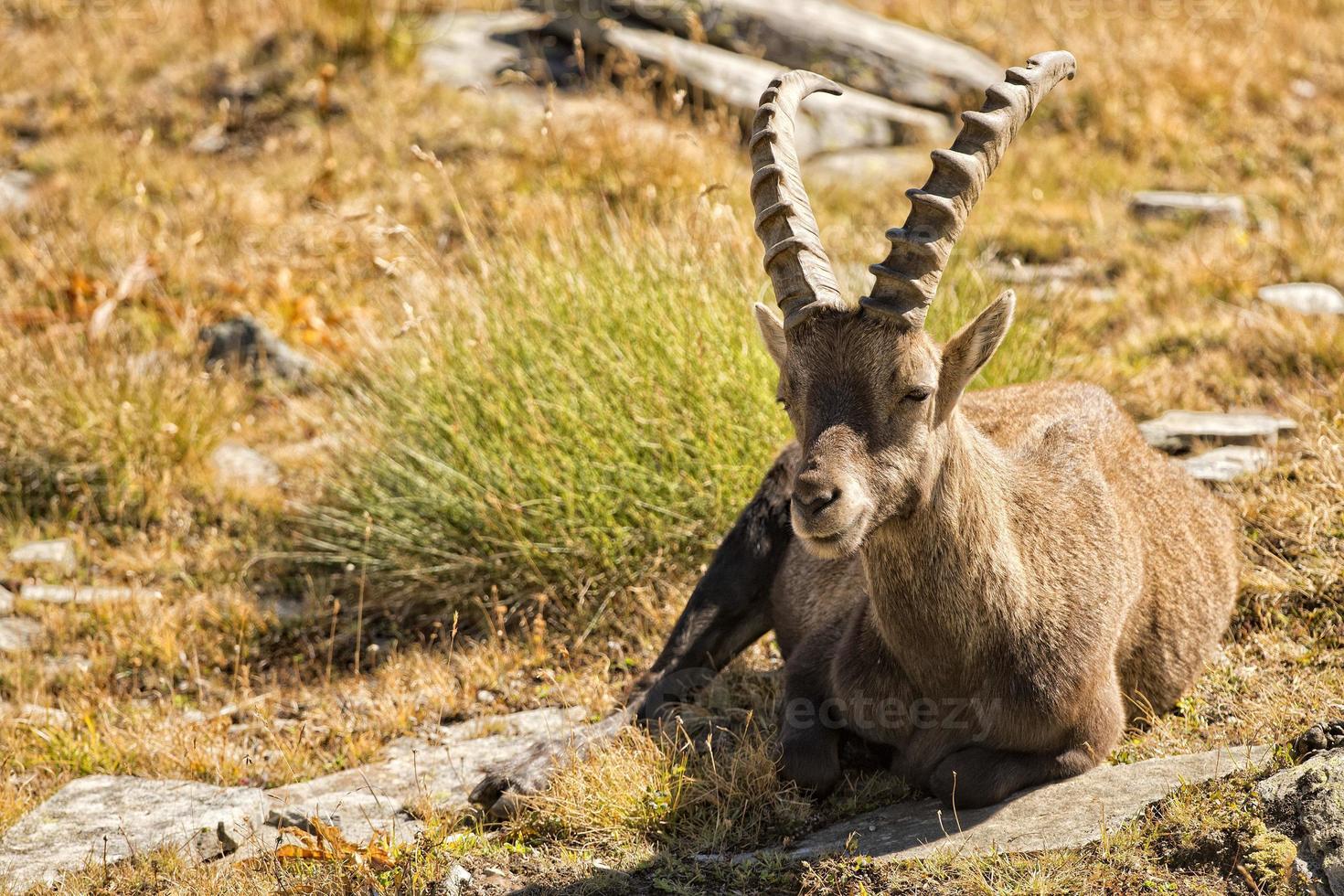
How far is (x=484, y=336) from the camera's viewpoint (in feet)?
25.4

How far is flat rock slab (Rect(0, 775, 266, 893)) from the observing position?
530 centimetres

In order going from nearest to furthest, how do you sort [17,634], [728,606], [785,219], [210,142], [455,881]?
1. [785,219]
2. [455,881]
3. [728,606]
4. [17,634]
5. [210,142]

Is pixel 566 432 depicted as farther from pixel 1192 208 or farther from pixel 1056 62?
pixel 1192 208

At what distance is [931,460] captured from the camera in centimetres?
454

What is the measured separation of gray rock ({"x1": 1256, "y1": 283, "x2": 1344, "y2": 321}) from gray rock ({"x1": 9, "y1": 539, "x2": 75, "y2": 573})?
8043 millimetres

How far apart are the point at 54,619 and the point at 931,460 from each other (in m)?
5.27

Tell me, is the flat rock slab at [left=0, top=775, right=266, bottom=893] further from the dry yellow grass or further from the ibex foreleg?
the ibex foreleg

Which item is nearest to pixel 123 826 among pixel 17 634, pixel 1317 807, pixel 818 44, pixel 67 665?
pixel 67 665

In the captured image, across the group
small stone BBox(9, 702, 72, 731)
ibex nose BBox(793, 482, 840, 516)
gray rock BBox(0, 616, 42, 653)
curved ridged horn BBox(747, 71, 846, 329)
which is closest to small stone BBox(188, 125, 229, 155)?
gray rock BBox(0, 616, 42, 653)

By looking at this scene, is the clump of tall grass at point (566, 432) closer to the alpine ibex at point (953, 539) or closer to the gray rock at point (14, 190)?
the alpine ibex at point (953, 539)

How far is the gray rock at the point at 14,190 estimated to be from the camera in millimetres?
12094

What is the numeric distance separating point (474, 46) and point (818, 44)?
3643 millimetres

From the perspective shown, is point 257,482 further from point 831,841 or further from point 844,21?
point 844,21

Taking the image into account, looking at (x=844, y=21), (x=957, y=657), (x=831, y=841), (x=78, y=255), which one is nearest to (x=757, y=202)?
(x=957, y=657)
